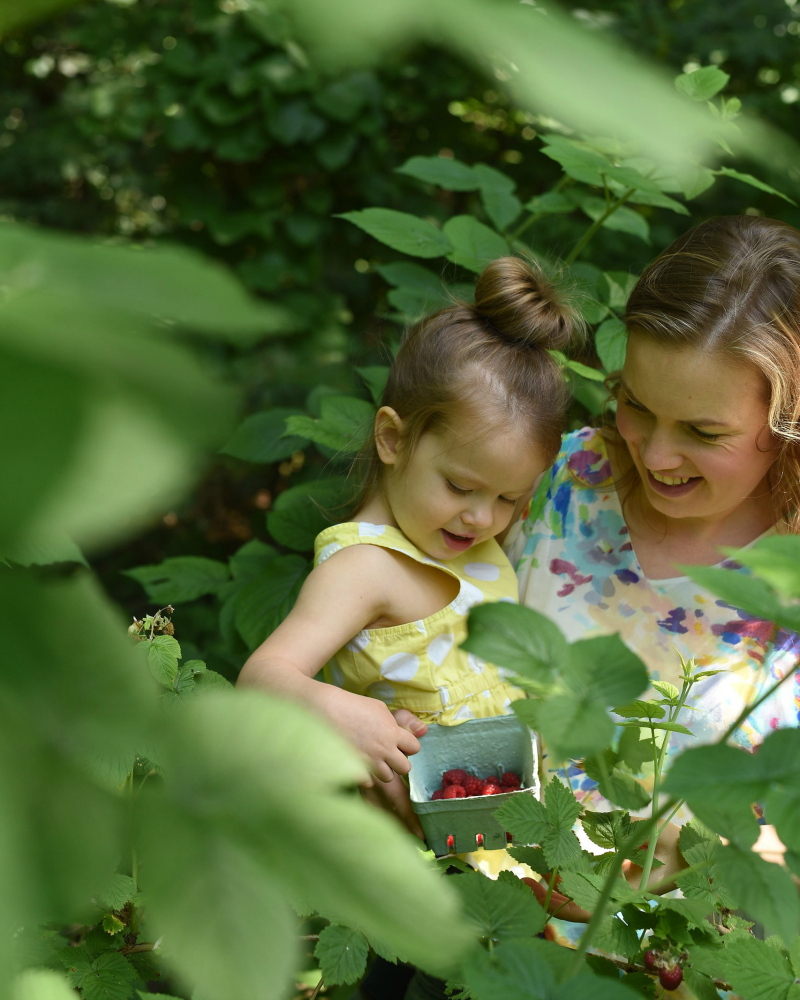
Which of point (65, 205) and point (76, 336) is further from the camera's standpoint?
point (65, 205)

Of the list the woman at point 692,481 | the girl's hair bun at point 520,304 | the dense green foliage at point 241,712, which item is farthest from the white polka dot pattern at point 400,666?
the girl's hair bun at point 520,304

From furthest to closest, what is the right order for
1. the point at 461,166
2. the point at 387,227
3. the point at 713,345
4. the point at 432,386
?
1. the point at 461,166
2. the point at 387,227
3. the point at 432,386
4. the point at 713,345

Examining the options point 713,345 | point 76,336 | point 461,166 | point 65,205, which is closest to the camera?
point 76,336

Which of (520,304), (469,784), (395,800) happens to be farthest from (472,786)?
(520,304)

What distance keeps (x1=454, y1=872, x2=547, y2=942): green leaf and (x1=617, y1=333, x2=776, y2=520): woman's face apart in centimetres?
86

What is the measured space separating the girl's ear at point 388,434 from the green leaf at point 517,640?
1.03 m

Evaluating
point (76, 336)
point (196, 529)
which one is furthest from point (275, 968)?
point (196, 529)

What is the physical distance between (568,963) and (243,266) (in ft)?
9.54

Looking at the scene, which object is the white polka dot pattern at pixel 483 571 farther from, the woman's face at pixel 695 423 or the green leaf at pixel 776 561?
the green leaf at pixel 776 561

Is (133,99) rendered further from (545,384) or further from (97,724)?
(97,724)

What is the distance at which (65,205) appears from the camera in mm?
3203

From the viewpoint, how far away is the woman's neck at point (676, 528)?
63.2 inches

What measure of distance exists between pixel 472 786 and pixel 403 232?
102 centimetres

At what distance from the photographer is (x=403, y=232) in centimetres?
171
